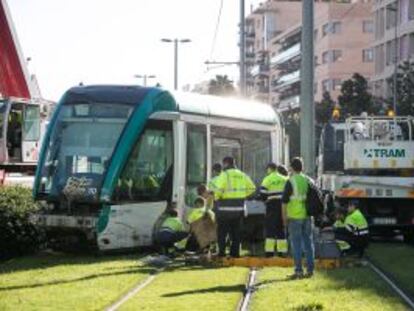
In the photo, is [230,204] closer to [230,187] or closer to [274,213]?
[230,187]

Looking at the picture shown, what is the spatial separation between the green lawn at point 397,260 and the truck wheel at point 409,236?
0.62m

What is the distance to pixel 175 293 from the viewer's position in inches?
→ 507

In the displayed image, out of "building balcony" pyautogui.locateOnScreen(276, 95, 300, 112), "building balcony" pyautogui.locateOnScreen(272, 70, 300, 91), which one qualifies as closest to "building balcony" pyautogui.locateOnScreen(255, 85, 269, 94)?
"building balcony" pyautogui.locateOnScreen(272, 70, 300, 91)

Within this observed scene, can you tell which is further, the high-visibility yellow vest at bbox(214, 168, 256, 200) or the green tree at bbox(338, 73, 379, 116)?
the green tree at bbox(338, 73, 379, 116)

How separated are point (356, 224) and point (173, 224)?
145 inches

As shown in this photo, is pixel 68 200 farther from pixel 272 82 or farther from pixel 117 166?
pixel 272 82

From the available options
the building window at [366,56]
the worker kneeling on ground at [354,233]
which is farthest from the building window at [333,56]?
the worker kneeling on ground at [354,233]

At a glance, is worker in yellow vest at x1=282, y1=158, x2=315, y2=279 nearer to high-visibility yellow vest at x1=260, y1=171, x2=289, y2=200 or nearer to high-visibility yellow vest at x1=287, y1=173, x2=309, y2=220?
high-visibility yellow vest at x1=287, y1=173, x2=309, y2=220

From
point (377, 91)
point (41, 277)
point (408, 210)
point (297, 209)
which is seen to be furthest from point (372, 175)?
point (377, 91)

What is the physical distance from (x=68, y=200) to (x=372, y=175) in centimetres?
881

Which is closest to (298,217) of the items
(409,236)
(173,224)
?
(173,224)

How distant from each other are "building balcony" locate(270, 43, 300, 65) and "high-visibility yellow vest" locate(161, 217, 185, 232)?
104010 mm

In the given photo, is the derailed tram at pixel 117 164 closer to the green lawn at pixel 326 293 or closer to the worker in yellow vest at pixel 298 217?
the green lawn at pixel 326 293

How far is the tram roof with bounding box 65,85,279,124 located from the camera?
18.5 meters
